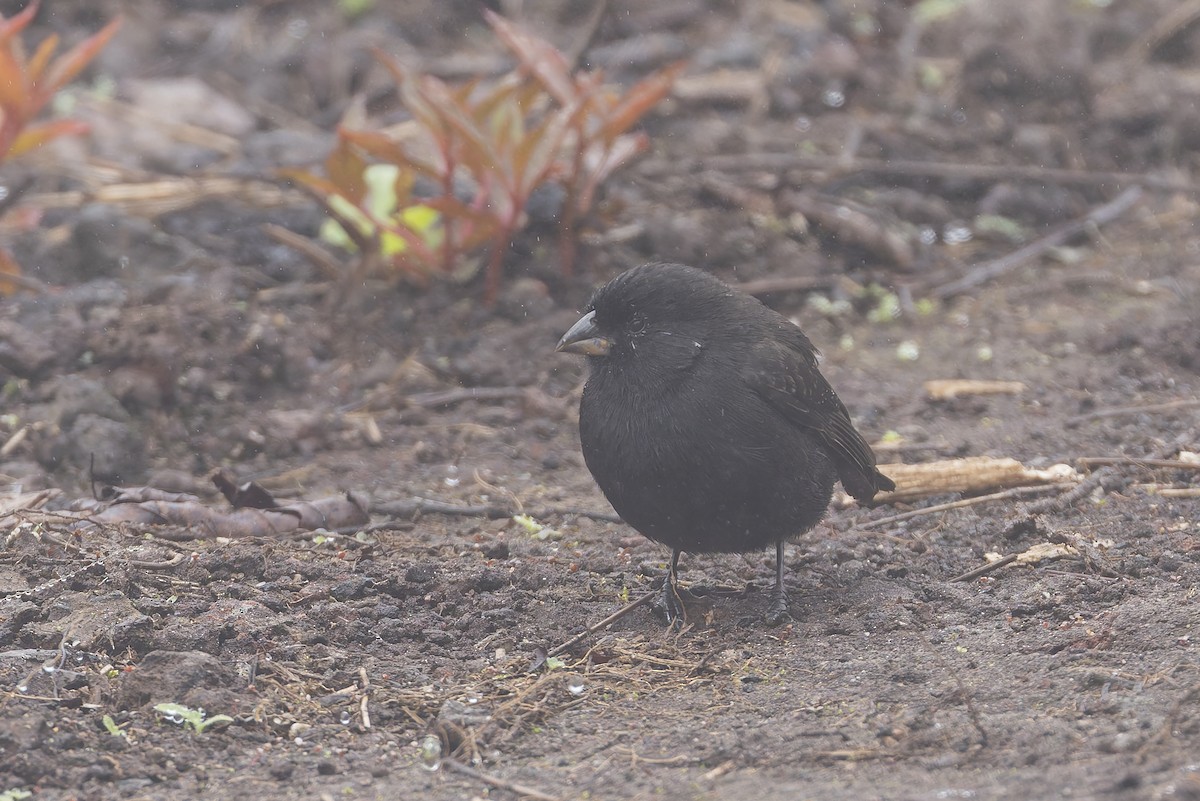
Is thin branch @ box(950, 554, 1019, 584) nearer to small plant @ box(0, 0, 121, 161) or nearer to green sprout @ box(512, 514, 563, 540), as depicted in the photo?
green sprout @ box(512, 514, 563, 540)

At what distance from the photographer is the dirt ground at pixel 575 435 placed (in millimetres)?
2977

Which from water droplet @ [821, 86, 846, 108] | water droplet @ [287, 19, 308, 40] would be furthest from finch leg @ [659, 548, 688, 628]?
water droplet @ [287, 19, 308, 40]

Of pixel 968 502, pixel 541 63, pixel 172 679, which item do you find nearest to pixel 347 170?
pixel 541 63

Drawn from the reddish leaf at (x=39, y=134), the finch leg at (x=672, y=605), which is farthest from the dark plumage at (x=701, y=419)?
the reddish leaf at (x=39, y=134)

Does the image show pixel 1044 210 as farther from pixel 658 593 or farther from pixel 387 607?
pixel 387 607

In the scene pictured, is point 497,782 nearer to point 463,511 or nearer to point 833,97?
point 463,511

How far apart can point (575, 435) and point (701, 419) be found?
6.07 ft

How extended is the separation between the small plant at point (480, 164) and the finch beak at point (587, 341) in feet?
5.50

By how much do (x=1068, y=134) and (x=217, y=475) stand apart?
229 inches

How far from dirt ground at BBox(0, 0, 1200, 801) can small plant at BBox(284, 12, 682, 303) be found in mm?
273

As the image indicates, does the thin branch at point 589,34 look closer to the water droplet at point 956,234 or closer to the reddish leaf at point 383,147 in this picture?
the reddish leaf at point 383,147

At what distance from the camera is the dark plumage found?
380 cm

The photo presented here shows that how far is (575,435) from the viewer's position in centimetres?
562

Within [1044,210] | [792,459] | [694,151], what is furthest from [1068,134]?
[792,459]
